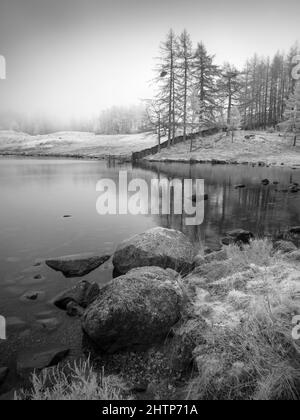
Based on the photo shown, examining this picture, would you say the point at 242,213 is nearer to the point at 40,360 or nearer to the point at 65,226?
the point at 65,226

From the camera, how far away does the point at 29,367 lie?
3844 millimetres

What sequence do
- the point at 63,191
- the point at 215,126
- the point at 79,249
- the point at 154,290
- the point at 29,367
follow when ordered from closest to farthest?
the point at 29,367, the point at 154,290, the point at 79,249, the point at 63,191, the point at 215,126

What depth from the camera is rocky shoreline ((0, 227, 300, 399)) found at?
3.26 metres

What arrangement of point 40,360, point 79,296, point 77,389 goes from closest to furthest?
1. point 77,389
2. point 40,360
3. point 79,296

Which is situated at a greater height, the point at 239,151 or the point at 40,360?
the point at 239,151

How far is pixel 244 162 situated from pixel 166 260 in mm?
32157

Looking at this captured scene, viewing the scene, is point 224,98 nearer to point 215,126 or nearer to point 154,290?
point 215,126

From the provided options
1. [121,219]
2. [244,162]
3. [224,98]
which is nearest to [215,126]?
[224,98]

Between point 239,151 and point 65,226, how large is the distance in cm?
3417

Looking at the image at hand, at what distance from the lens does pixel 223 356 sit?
136 inches

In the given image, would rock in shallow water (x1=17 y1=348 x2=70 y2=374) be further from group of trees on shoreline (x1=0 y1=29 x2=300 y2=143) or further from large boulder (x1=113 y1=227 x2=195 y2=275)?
group of trees on shoreline (x1=0 y1=29 x2=300 y2=143)

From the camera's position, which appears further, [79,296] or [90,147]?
[90,147]

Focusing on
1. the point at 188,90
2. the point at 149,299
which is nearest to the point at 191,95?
the point at 188,90

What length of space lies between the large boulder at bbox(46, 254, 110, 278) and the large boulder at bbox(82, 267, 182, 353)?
7.93 ft
